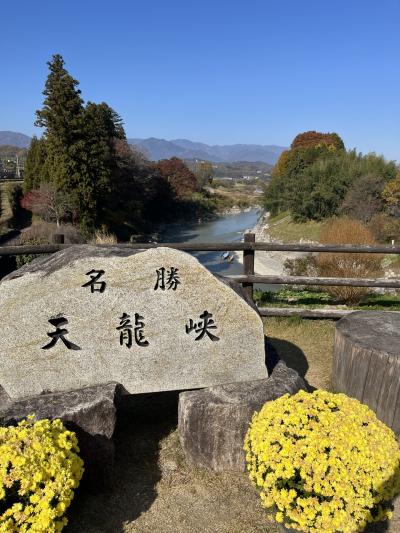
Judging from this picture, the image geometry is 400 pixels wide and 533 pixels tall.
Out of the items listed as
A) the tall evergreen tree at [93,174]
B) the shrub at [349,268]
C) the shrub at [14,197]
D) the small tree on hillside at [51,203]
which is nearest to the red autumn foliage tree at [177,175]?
the shrub at [14,197]

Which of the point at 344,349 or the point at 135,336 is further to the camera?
the point at 344,349

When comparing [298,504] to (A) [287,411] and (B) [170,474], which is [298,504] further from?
(B) [170,474]

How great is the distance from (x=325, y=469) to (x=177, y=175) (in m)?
47.4

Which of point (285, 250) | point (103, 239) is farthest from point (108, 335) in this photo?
point (103, 239)

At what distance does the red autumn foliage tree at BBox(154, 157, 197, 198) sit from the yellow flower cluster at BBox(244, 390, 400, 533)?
44581mm

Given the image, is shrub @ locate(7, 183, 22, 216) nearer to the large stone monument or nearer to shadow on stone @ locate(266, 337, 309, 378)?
shadow on stone @ locate(266, 337, 309, 378)

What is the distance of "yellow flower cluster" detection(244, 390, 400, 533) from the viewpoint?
7.36 ft

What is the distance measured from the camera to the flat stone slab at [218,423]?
3158mm

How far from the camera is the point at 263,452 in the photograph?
2447mm

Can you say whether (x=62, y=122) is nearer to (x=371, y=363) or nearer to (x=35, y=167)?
(x=35, y=167)

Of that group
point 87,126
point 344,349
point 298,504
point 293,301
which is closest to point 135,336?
point 298,504

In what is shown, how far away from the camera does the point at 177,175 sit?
158 feet

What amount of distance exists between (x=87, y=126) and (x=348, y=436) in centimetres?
2325

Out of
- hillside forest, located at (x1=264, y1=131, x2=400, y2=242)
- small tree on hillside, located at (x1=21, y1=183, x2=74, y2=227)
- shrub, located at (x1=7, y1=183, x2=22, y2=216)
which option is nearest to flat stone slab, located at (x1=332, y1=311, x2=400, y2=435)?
hillside forest, located at (x1=264, y1=131, x2=400, y2=242)
